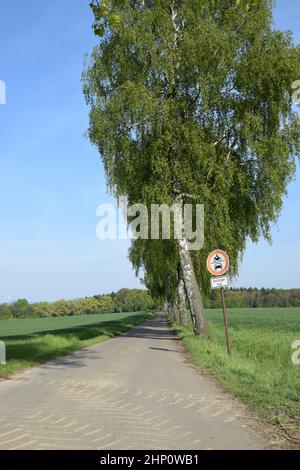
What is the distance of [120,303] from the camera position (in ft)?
584

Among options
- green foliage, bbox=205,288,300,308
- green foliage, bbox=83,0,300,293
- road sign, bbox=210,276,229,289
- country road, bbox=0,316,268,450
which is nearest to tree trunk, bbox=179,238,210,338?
green foliage, bbox=83,0,300,293

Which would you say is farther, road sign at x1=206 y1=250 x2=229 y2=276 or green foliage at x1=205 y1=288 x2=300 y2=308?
green foliage at x1=205 y1=288 x2=300 y2=308

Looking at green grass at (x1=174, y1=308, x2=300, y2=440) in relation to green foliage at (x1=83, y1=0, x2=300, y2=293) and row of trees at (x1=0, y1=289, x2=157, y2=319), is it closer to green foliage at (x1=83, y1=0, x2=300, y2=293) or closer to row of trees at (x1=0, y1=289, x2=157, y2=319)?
green foliage at (x1=83, y1=0, x2=300, y2=293)

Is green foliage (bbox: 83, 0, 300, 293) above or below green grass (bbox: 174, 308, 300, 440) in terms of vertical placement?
above

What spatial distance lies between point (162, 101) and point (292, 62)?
480cm

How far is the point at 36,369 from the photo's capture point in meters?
13.2

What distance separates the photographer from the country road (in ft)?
18.4

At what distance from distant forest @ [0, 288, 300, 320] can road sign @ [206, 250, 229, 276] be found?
396 ft

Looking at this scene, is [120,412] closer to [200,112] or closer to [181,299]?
[200,112]

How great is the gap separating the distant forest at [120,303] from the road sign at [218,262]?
120763 millimetres

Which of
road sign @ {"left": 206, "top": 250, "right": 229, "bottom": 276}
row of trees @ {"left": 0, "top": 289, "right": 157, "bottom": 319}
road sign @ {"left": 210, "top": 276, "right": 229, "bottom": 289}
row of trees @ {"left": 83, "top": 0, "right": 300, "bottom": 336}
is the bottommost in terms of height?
row of trees @ {"left": 0, "top": 289, "right": 157, "bottom": 319}

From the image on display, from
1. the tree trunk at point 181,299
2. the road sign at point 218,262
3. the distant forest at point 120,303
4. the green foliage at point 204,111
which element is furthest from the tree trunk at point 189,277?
the distant forest at point 120,303

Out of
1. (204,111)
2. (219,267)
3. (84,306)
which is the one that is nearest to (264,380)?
(219,267)
